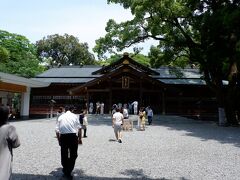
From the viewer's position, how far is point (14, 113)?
2983 centimetres

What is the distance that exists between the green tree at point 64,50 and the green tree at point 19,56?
25.2 ft

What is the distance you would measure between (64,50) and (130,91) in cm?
2320

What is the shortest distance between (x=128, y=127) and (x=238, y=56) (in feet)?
27.6

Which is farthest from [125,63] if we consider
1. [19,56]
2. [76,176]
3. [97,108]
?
[76,176]

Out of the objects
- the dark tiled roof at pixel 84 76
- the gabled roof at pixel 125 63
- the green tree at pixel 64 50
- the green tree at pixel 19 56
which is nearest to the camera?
the gabled roof at pixel 125 63

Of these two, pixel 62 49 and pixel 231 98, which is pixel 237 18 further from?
pixel 62 49

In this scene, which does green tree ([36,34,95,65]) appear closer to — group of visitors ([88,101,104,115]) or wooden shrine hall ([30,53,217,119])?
wooden shrine hall ([30,53,217,119])

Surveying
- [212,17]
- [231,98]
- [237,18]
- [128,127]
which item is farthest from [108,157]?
[231,98]

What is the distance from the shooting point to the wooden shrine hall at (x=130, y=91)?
3138 cm

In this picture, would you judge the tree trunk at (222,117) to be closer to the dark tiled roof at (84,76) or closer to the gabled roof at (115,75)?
the gabled roof at (115,75)

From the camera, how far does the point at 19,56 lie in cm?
4266

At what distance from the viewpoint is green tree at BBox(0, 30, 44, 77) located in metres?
40.7

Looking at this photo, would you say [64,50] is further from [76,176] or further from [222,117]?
[76,176]

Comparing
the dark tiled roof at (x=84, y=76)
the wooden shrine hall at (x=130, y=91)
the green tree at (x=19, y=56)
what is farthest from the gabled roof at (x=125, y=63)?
the green tree at (x=19, y=56)
